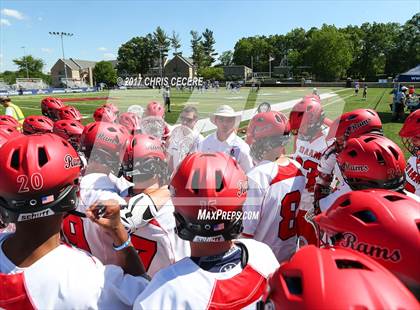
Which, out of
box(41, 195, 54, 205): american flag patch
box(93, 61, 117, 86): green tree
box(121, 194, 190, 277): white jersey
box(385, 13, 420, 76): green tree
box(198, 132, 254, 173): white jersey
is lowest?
box(121, 194, 190, 277): white jersey

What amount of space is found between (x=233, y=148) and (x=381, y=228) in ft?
13.2

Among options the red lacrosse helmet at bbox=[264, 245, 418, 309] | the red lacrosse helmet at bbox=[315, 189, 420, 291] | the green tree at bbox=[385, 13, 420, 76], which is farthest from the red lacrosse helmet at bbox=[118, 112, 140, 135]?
the green tree at bbox=[385, 13, 420, 76]

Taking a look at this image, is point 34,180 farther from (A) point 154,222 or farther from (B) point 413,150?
(B) point 413,150

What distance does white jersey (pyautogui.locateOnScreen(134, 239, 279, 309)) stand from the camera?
1.75 m

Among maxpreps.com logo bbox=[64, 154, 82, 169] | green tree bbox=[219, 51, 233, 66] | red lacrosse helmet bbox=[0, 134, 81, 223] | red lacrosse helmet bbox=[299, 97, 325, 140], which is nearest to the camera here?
red lacrosse helmet bbox=[0, 134, 81, 223]

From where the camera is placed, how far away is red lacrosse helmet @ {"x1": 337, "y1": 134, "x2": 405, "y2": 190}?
2875 millimetres

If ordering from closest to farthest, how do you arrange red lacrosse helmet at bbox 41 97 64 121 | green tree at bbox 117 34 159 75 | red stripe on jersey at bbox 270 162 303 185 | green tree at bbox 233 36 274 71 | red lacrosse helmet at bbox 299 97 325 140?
red stripe on jersey at bbox 270 162 303 185 → red lacrosse helmet at bbox 299 97 325 140 → red lacrosse helmet at bbox 41 97 64 121 → green tree at bbox 117 34 159 75 → green tree at bbox 233 36 274 71

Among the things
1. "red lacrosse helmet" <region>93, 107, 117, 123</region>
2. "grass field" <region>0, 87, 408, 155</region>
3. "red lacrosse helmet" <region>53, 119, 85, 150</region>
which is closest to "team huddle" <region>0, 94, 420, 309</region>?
"red lacrosse helmet" <region>53, 119, 85, 150</region>

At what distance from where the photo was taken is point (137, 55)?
104125 millimetres

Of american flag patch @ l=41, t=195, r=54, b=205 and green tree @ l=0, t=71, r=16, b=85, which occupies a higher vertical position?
green tree @ l=0, t=71, r=16, b=85

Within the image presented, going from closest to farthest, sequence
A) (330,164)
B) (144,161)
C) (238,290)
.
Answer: (238,290)
(144,161)
(330,164)

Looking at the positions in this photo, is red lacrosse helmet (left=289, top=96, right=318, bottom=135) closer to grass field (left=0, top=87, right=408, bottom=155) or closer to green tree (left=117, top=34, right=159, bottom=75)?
grass field (left=0, top=87, right=408, bottom=155)

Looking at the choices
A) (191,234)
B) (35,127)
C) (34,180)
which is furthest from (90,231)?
(35,127)

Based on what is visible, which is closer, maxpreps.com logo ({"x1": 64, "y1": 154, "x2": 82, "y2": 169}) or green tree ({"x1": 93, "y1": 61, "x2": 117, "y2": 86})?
maxpreps.com logo ({"x1": 64, "y1": 154, "x2": 82, "y2": 169})
